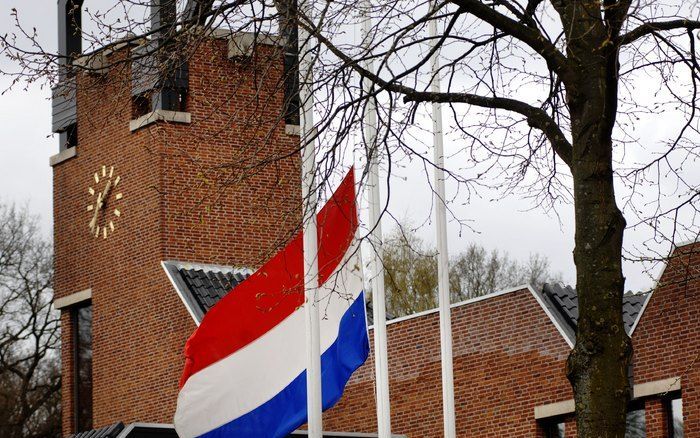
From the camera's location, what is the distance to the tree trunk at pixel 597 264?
33.6 feet

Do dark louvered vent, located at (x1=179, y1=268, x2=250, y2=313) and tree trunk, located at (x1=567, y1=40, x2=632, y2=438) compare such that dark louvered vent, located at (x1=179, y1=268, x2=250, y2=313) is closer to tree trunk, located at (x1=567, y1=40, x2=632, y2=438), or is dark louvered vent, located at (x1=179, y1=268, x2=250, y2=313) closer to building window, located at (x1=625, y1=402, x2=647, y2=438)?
building window, located at (x1=625, y1=402, x2=647, y2=438)

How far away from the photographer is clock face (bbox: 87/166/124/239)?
2677 centimetres

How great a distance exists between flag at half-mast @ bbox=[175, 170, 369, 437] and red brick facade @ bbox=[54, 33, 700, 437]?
334 centimetres

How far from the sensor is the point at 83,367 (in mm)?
27688

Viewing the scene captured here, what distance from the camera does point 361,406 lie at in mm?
23281

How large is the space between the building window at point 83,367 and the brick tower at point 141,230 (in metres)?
0.02

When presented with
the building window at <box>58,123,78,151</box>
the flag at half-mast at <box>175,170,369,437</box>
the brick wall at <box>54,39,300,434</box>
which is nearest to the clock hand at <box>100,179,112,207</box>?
the brick wall at <box>54,39,300,434</box>

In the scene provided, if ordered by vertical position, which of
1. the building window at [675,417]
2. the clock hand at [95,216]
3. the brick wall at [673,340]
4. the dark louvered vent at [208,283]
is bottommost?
the building window at [675,417]

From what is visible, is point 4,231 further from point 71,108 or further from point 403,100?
point 403,100

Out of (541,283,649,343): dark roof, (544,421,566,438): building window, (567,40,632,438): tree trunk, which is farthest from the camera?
(544,421,566,438): building window

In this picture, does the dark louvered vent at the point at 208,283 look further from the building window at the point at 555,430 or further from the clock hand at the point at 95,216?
the building window at the point at 555,430

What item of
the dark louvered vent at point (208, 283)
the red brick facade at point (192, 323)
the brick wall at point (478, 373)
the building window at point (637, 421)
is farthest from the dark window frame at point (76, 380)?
the building window at point (637, 421)

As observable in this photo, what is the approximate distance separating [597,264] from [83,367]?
18.6 meters

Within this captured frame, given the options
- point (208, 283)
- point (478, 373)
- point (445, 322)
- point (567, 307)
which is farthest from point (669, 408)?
point (208, 283)
